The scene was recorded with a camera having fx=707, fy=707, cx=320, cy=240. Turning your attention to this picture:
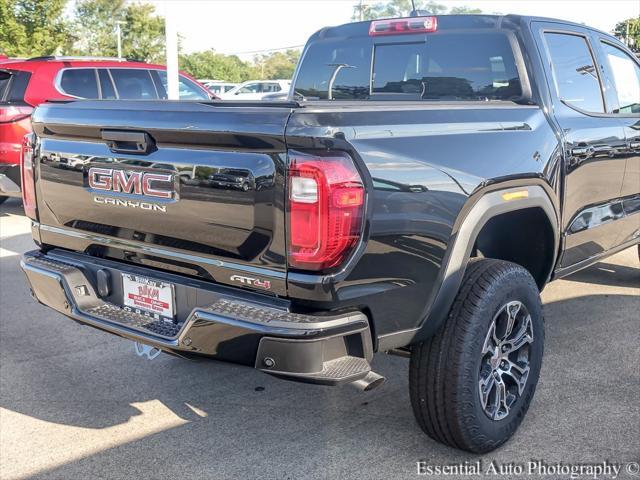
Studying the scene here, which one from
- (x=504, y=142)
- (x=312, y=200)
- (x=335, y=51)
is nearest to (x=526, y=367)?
(x=504, y=142)

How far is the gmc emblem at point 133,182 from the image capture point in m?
2.70

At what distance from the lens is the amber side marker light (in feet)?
10.0

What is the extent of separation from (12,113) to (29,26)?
1429 centimetres

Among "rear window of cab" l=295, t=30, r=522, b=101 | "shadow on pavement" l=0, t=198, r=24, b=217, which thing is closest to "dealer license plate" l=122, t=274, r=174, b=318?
"rear window of cab" l=295, t=30, r=522, b=101

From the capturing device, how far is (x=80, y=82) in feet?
29.5

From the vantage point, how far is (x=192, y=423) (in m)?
3.43

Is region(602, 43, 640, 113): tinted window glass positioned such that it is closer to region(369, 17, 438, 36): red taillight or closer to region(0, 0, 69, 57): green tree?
region(369, 17, 438, 36): red taillight

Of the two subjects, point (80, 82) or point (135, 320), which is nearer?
point (135, 320)

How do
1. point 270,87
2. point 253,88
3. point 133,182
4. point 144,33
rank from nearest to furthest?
1. point 133,182
2. point 270,87
3. point 253,88
4. point 144,33

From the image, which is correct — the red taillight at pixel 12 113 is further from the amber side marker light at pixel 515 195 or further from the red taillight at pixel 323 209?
the red taillight at pixel 323 209

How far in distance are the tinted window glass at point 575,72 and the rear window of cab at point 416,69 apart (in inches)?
11.6

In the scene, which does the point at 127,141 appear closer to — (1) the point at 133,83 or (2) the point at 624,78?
(2) the point at 624,78

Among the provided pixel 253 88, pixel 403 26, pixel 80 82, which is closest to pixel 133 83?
pixel 80 82

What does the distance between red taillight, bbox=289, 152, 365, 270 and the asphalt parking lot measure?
1.08m
